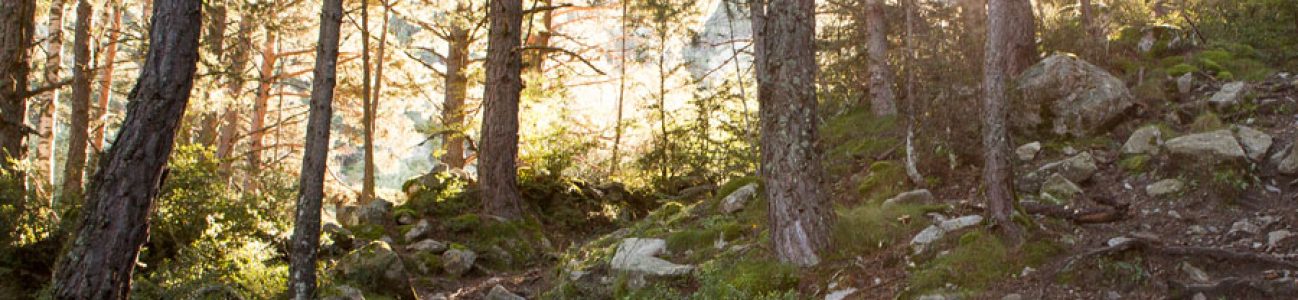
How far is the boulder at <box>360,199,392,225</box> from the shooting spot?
489 inches

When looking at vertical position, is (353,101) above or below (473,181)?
above

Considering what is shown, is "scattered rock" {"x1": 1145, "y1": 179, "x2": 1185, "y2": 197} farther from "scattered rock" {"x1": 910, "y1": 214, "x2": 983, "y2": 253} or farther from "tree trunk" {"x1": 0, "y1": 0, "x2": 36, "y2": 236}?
"tree trunk" {"x1": 0, "y1": 0, "x2": 36, "y2": 236}

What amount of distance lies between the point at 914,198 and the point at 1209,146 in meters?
2.80

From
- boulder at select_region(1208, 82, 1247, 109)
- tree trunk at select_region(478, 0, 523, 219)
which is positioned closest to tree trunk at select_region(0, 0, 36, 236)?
tree trunk at select_region(478, 0, 523, 219)

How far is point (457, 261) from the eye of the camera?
10.8 metres

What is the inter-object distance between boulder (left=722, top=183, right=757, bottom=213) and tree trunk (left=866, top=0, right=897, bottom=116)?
354 centimetres

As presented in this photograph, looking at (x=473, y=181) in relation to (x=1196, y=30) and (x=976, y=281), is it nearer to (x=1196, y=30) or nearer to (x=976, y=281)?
(x=976, y=281)

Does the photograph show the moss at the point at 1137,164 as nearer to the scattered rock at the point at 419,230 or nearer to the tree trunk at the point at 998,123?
the tree trunk at the point at 998,123

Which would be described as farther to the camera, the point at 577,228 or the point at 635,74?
the point at 635,74

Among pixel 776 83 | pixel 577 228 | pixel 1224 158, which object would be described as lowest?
pixel 577 228

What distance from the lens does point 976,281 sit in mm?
6223

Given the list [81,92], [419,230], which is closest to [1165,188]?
[419,230]

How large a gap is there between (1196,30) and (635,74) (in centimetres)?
1265

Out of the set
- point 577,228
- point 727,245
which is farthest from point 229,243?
point 577,228
